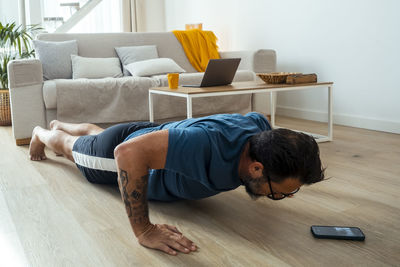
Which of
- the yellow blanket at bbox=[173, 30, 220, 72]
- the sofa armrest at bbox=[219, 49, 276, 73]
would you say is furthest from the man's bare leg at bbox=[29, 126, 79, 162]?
the yellow blanket at bbox=[173, 30, 220, 72]

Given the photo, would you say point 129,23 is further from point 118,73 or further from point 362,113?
point 362,113

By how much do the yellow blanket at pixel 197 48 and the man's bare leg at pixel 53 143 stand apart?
6.59 ft

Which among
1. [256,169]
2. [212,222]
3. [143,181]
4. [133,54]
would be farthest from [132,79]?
[256,169]

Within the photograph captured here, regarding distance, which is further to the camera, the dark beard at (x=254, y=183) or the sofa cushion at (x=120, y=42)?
the sofa cushion at (x=120, y=42)

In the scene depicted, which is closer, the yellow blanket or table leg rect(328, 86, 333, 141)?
table leg rect(328, 86, 333, 141)

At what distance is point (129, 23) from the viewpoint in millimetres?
5867

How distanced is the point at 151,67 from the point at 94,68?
0.47 meters

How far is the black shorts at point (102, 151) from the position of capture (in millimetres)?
1580

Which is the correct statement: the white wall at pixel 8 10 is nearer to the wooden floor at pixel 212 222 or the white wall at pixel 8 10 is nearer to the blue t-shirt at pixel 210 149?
the wooden floor at pixel 212 222

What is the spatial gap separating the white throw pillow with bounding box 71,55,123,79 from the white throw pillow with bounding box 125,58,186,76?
0.40 feet

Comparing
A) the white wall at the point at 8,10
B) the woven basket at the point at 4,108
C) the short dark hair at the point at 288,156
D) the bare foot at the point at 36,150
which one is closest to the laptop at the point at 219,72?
the bare foot at the point at 36,150

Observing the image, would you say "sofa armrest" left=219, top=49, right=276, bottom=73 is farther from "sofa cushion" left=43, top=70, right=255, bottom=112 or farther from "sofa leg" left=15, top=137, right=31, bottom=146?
"sofa leg" left=15, top=137, right=31, bottom=146

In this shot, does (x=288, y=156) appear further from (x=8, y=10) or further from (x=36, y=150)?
(x=8, y=10)

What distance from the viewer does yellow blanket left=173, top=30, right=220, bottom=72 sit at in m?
4.01
